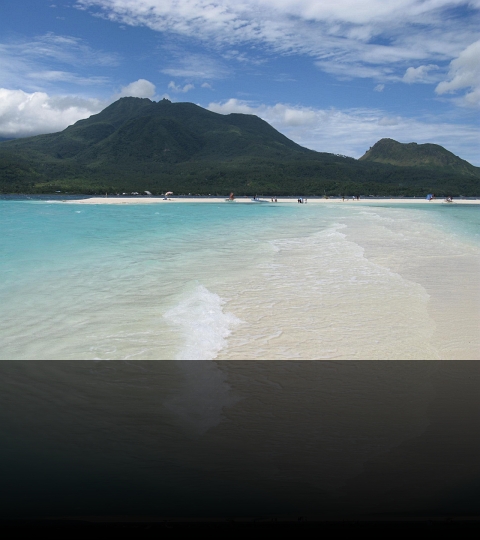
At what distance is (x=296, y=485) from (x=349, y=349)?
2.62 metres

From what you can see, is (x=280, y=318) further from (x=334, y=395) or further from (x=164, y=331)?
(x=334, y=395)

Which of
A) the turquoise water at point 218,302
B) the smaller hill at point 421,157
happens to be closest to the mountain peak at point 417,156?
the smaller hill at point 421,157

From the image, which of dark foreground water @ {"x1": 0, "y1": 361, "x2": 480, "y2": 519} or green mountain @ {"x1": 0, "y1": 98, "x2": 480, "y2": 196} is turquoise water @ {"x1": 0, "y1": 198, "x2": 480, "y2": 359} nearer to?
dark foreground water @ {"x1": 0, "y1": 361, "x2": 480, "y2": 519}

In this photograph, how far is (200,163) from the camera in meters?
128

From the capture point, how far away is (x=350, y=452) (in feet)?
10.1

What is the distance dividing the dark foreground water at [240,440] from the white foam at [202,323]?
1.39ft

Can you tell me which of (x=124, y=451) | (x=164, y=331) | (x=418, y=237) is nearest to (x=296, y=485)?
(x=124, y=451)

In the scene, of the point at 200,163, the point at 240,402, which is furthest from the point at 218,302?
the point at 200,163

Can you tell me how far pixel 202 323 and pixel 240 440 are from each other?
301 centimetres

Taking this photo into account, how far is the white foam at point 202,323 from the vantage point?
204 inches

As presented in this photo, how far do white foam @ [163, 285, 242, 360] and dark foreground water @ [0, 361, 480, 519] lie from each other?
0.42 m

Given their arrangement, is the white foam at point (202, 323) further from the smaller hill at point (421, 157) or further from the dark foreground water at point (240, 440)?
the smaller hill at point (421, 157)

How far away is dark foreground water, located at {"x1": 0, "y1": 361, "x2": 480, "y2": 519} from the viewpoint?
2.57m

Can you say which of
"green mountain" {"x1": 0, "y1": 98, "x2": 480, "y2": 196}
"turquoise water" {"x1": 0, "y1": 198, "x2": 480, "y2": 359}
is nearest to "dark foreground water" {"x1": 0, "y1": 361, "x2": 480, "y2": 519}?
"turquoise water" {"x1": 0, "y1": 198, "x2": 480, "y2": 359}
